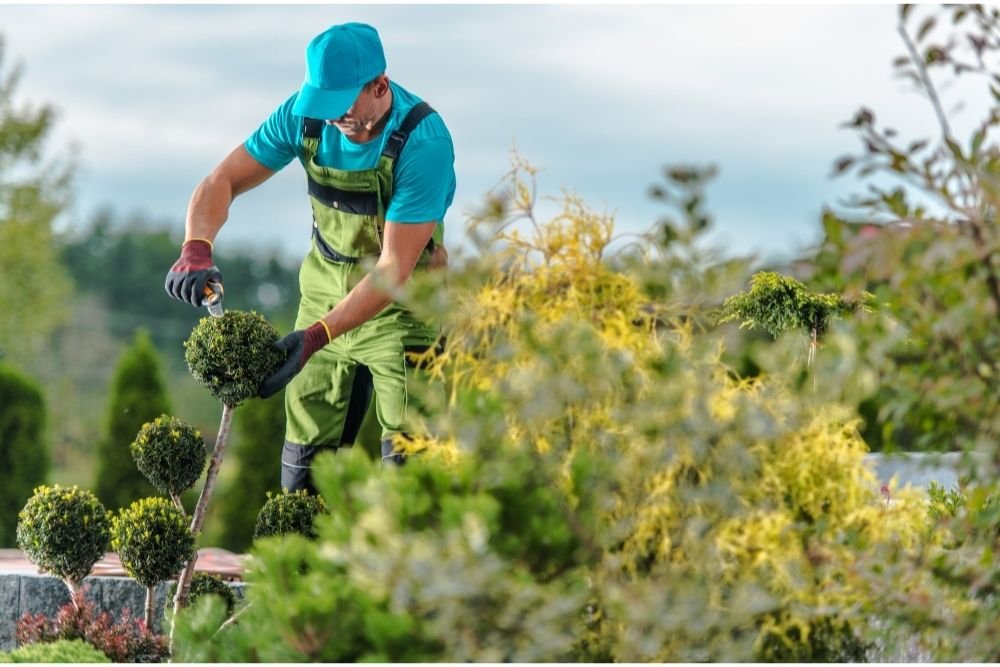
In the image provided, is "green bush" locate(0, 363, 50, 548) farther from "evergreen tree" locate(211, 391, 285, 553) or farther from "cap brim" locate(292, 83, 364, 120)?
"cap brim" locate(292, 83, 364, 120)

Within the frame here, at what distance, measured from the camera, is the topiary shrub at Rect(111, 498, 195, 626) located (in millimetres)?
4812

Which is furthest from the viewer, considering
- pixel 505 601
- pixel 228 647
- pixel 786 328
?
pixel 786 328

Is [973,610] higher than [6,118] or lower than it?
lower

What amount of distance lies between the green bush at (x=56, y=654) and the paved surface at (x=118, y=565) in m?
1.44

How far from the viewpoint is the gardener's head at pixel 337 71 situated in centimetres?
475

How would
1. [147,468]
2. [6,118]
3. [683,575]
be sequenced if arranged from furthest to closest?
1. [6,118]
2. [147,468]
3. [683,575]

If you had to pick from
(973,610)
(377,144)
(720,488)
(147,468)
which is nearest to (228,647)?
(720,488)

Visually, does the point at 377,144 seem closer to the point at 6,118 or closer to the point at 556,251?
the point at 556,251

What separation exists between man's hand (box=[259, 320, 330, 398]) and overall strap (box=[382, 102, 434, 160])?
79 centimetres

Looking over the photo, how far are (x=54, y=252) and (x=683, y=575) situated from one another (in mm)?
18865

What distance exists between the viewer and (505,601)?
2.88 meters

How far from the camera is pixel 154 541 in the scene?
15.8ft

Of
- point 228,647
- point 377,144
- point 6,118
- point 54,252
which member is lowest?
point 228,647

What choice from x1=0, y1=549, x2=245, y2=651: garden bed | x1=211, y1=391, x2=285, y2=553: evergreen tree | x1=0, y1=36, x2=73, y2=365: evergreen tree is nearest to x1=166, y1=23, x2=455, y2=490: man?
x1=0, y1=549, x2=245, y2=651: garden bed
